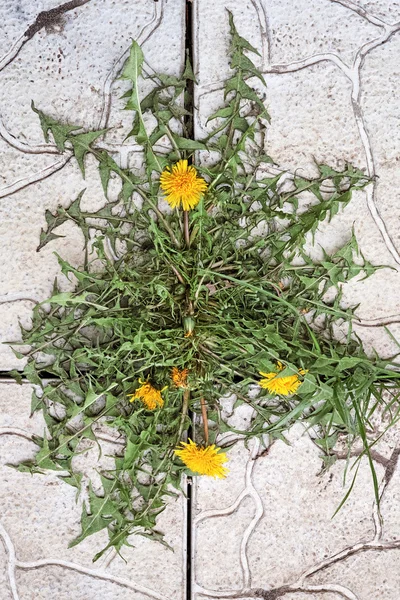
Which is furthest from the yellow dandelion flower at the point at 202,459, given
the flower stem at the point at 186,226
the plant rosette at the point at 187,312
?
the flower stem at the point at 186,226

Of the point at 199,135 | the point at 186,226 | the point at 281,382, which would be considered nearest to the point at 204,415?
the point at 281,382

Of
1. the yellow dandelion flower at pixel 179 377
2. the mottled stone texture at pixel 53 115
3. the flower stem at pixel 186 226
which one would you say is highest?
the mottled stone texture at pixel 53 115

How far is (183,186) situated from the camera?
1064 mm

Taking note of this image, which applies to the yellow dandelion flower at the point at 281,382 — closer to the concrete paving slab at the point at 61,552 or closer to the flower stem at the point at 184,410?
the flower stem at the point at 184,410

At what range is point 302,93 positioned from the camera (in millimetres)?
1192

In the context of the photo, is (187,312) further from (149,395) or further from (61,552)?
(61,552)

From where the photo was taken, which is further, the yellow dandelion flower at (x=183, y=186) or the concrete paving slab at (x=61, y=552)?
the concrete paving slab at (x=61, y=552)

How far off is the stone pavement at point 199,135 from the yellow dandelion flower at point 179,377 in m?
0.18

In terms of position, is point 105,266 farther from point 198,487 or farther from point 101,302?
point 198,487

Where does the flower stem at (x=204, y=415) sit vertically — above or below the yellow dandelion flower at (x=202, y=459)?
above

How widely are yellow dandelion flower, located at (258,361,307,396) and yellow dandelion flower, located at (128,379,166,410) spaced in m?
0.20

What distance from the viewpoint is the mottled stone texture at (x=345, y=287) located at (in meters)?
1.19

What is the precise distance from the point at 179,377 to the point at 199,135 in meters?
0.50

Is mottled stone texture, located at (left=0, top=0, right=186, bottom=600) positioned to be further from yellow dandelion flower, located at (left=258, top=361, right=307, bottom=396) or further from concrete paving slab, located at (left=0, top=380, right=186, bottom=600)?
yellow dandelion flower, located at (left=258, top=361, right=307, bottom=396)
